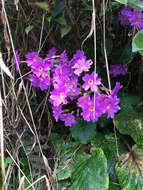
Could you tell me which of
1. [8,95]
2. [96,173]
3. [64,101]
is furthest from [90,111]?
[8,95]

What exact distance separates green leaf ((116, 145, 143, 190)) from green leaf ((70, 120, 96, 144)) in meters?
0.12

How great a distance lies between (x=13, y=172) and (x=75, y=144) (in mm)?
219

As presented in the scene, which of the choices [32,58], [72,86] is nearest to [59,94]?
[72,86]

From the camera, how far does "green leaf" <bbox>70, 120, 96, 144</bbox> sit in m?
1.43

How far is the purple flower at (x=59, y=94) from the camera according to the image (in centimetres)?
133

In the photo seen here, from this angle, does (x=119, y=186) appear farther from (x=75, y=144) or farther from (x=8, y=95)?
(x=8, y=95)

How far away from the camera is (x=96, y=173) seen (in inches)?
54.0

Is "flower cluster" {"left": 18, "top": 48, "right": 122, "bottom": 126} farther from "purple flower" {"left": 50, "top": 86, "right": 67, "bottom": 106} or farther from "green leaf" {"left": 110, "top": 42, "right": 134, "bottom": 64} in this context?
"green leaf" {"left": 110, "top": 42, "right": 134, "bottom": 64}

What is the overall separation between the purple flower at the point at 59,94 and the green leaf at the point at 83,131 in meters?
0.14

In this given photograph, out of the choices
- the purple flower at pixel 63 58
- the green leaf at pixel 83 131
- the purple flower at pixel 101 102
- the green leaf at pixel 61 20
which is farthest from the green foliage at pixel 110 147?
the green leaf at pixel 61 20

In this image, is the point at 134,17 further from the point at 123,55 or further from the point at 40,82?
the point at 40,82

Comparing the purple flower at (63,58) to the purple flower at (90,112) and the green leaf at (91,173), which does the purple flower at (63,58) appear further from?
the green leaf at (91,173)

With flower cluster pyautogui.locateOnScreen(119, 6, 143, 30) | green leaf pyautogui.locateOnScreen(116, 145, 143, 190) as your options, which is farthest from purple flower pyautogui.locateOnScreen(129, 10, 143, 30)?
green leaf pyautogui.locateOnScreen(116, 145, 143, 190)

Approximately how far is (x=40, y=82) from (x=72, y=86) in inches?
4.3
